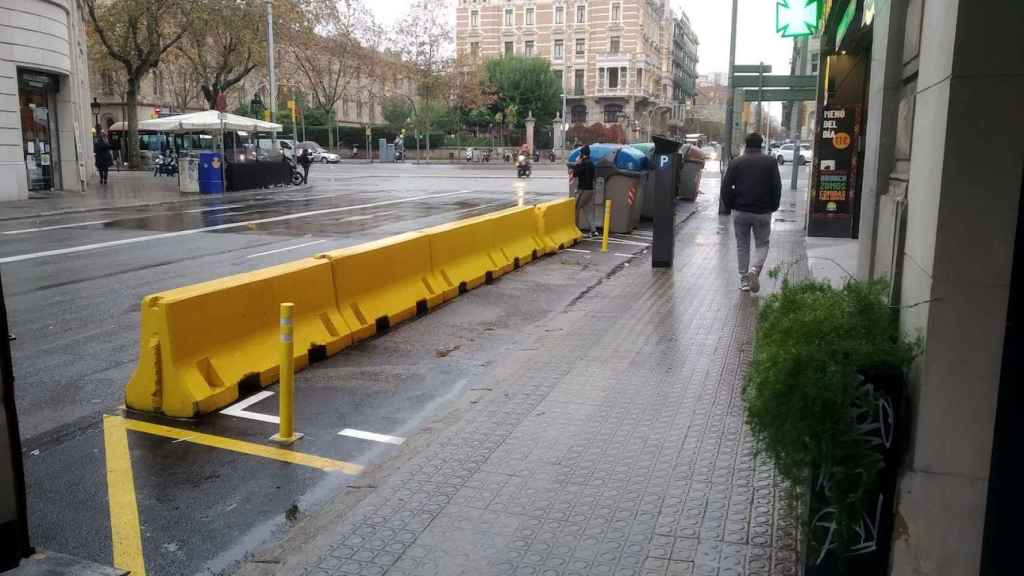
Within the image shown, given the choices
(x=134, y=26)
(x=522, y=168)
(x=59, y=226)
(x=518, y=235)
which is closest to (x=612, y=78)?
(x=522, y=168)

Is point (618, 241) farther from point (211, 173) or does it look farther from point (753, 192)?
point (211, 173)


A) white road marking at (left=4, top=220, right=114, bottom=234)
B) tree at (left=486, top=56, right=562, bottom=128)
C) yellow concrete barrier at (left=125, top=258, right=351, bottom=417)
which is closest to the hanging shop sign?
yellow concrete barrier at (left=125, top=258, right=351, bottom=417)

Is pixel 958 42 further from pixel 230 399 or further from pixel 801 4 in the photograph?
pixel 801 4

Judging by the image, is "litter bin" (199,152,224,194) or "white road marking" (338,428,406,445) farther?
"litter bin" (199,152,224,194)

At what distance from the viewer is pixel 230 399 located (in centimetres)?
628

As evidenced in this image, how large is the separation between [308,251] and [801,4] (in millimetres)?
8826

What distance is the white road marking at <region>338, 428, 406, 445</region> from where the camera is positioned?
5.61 m

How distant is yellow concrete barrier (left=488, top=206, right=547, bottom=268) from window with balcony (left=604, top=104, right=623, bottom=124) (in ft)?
279

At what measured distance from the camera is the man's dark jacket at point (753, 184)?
10109 millimetres

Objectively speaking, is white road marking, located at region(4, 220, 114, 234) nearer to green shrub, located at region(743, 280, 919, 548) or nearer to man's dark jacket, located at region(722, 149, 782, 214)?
man's dark jacket, located at region(722, 149, 782, 214)

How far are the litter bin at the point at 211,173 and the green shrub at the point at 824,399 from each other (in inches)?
1127

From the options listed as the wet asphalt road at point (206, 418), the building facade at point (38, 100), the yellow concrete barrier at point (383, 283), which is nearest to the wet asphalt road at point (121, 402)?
the wet asphalt road at point (206, 418)

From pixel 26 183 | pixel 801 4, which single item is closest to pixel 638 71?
pixel 26 183

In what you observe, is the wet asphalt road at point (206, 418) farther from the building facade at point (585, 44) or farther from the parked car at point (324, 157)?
the building facade at point (585, 44)
